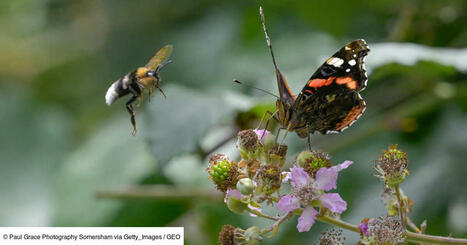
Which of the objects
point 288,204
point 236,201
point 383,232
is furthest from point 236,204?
point 383,232

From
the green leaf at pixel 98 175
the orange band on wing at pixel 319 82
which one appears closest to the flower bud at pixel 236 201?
the orange band on wing at pixel 319 82

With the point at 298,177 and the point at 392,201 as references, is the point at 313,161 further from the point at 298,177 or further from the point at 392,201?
the point at 392,201

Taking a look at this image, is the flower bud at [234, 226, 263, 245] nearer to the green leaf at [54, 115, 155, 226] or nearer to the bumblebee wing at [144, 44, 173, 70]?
the bumblebee wing at [144, 44, 173, 70]

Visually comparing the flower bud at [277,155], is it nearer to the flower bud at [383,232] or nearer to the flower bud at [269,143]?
the flower bud at [269,143]

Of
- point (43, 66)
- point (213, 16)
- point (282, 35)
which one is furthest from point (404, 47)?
→ point (43, 66)

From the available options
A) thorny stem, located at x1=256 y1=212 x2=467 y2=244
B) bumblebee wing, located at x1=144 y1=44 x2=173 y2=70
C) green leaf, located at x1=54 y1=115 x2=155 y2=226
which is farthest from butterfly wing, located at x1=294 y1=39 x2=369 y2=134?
green leaf, located at x1=54 y1=115 x2=155 y2=226

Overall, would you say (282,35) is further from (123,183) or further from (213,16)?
(123,183)
